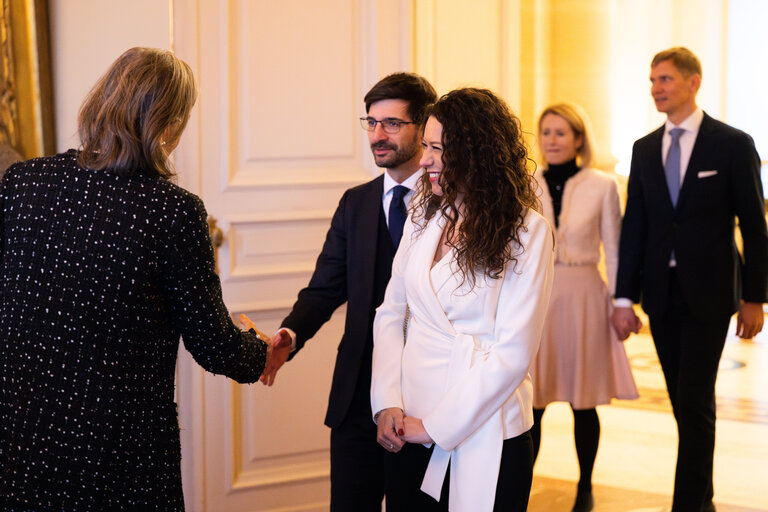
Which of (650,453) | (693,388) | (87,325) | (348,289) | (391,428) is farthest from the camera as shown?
(650,453)

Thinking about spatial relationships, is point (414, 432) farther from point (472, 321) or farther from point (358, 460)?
point (358, 460)

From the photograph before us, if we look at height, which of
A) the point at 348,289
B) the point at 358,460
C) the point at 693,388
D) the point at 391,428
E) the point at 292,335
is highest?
the point at 348,289

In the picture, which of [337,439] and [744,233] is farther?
[744,233]

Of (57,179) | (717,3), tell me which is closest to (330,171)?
(57,179)

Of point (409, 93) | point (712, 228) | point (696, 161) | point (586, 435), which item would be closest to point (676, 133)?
point (696, 161)

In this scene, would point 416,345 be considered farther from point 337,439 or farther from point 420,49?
point 420,49

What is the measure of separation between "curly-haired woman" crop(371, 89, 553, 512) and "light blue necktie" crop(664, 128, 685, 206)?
196 centimetres

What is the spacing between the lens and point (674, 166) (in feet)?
13.4

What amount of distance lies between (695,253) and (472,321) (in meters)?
2.07

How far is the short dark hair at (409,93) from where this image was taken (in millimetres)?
2842

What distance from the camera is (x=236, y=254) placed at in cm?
380

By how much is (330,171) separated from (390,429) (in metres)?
1.82

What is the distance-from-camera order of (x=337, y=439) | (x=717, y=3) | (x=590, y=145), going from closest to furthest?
(x=337, y=439) → (x=590, y=145) → (x=717, y=3)

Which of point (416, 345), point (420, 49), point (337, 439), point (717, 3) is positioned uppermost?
point (717, 3)
